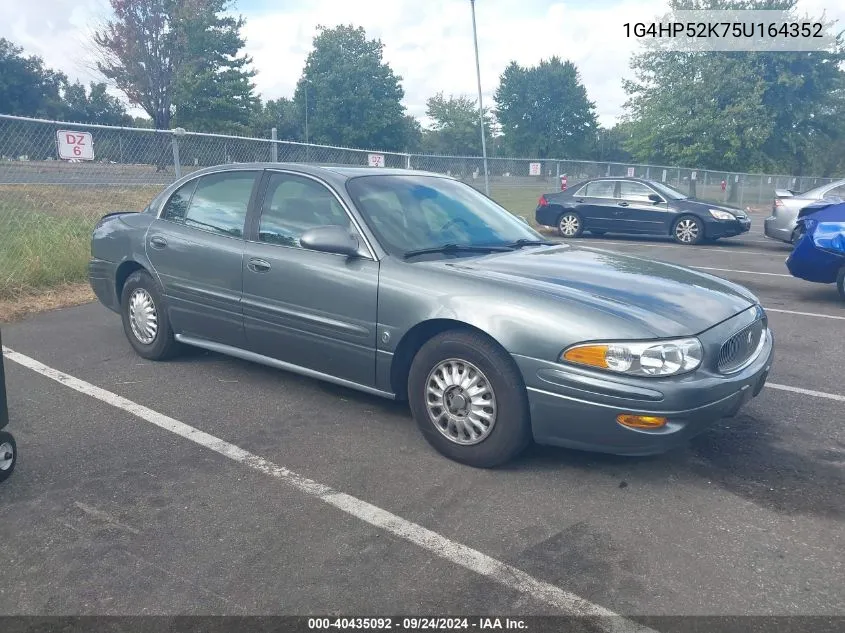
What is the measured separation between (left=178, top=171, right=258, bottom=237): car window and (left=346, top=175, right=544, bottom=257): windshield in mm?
826

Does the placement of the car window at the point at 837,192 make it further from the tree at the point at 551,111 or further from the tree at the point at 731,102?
the tree at the point at 551,111

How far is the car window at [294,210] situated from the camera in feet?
14.5

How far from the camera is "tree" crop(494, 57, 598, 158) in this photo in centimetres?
8300

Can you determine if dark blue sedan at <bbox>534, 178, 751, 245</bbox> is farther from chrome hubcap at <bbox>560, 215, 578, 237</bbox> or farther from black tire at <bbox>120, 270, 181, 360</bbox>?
black tire at <bbox>120, 270, 181, 360</bbox>

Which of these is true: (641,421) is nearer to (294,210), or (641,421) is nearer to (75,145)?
(294,210)

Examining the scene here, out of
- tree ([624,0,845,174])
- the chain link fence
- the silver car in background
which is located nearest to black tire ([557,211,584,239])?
the silver car in background

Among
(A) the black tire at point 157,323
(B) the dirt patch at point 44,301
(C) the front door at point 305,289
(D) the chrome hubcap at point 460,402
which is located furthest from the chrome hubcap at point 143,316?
(D) the chrome hubcap at point 460,402

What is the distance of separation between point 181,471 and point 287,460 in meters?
0.52

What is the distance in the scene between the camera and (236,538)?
299 centimetres

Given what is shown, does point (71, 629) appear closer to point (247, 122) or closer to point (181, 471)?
point (181, 471)

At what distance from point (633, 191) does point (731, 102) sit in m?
22.4

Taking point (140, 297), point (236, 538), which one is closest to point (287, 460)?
point (236, 538)

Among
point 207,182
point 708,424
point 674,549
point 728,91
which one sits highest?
point 728,91

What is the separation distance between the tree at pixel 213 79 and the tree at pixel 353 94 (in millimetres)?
24940
